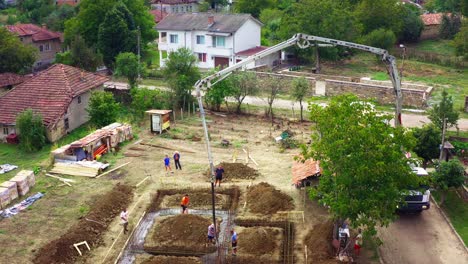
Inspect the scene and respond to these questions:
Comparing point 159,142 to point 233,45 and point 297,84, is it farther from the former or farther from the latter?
point 233,45

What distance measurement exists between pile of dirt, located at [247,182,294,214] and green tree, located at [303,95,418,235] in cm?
489

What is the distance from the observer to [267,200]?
24.9 meters

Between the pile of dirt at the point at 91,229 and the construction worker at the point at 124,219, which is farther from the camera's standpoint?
the construction worker at the point at 124,219

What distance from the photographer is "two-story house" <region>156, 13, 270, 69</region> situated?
176 feet

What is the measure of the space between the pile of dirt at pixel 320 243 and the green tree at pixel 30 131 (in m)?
18.9

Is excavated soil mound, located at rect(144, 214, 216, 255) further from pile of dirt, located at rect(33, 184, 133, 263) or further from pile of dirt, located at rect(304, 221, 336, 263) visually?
pile of dirt, located at rect(304, 221, 336, 263)

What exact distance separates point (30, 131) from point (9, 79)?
599 inches

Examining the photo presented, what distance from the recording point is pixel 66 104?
117ft

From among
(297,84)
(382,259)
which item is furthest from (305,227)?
(297,84)

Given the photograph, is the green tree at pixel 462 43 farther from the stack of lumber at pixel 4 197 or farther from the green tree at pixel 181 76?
the stack of lumber at pixel 4 197

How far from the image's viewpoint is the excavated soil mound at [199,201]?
25.5 meters

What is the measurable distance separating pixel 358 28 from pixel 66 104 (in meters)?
31.6

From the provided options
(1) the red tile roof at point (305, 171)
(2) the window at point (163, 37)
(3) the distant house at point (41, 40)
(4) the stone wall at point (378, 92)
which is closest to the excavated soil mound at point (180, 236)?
(1) the red tile roof at point (305, 171)

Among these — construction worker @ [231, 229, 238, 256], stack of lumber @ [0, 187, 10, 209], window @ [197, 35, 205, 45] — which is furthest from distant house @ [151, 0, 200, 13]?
construction worker @ [231, 229, 238, 256]
